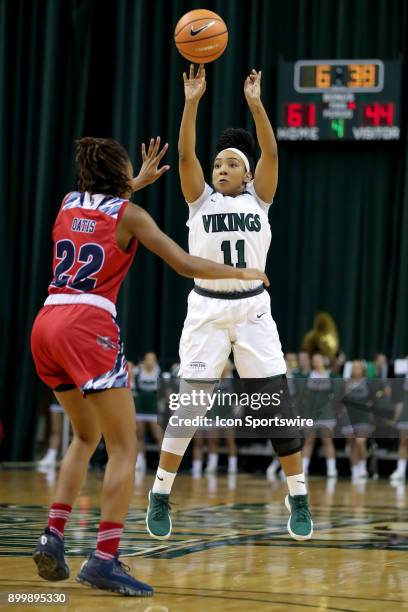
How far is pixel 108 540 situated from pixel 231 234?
86.9 inches

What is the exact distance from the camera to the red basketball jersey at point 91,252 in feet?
14.0

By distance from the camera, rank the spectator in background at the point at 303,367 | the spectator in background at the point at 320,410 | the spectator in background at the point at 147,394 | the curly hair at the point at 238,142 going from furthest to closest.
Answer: the spectator in background at the point at 147,394 < the spectator in background at the point at 303,367 < the spectator in background at the point at 320,410 < the curly hair at the point at 238,142

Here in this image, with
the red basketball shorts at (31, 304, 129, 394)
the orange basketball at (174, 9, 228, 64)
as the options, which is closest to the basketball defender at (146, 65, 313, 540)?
the orange basketball at (174, 9, 228, 64)

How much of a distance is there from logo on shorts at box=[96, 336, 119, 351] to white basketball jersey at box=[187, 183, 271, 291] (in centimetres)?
167

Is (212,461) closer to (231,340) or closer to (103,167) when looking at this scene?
(231,340)

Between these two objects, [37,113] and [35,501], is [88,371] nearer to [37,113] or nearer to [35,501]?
[35,501]

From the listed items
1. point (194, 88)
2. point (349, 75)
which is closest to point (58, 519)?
point (194, 88)

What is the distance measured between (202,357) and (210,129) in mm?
11410

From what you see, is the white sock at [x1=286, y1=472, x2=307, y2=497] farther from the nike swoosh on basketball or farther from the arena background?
the arena background

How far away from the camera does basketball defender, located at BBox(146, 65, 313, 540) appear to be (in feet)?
19.0

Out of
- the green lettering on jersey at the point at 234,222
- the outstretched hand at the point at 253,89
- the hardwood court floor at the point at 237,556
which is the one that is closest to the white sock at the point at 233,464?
the hardwood court floor at the point at 237,556

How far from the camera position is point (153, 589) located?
4359mm

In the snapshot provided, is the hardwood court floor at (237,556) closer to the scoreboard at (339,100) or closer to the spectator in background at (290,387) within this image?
the spectator in background at (290,387)

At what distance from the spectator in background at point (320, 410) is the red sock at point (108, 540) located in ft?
33.8
